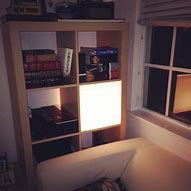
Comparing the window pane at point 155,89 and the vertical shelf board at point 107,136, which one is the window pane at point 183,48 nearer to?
the window pane at point 155,89

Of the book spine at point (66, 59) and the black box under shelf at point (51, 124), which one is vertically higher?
the book spine at point (66, 59)

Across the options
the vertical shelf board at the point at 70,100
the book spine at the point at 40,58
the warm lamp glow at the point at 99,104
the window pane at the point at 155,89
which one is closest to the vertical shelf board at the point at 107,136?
the warm lamp glow at the point at 99,104

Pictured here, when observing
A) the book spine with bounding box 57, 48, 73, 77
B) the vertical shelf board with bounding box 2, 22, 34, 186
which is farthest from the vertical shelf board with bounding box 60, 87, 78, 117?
the vertical shelf board with bounding box 2, 22, 34, 186

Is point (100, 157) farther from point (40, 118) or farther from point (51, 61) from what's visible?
point (51, 61)

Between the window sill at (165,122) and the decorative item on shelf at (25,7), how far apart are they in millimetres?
1295

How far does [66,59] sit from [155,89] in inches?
37.0

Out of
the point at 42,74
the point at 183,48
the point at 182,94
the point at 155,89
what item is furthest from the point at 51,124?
the point at 183,48

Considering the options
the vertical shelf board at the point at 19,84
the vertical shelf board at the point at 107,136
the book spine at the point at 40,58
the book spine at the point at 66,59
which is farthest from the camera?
the vertical shelf board at the point at 107,136

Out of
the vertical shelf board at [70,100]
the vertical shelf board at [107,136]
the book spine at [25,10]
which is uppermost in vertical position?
the book spine at [25,10]

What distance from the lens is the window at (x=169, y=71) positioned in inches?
73.4

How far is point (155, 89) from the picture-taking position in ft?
7.43

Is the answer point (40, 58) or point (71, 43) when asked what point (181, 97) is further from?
point (40, 58)

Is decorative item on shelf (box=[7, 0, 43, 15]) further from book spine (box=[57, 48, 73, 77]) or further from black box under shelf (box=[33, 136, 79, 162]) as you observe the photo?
black box under shelf (box=[33, 136, 79, 162])

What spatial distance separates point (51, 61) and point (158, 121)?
1.08 meters
